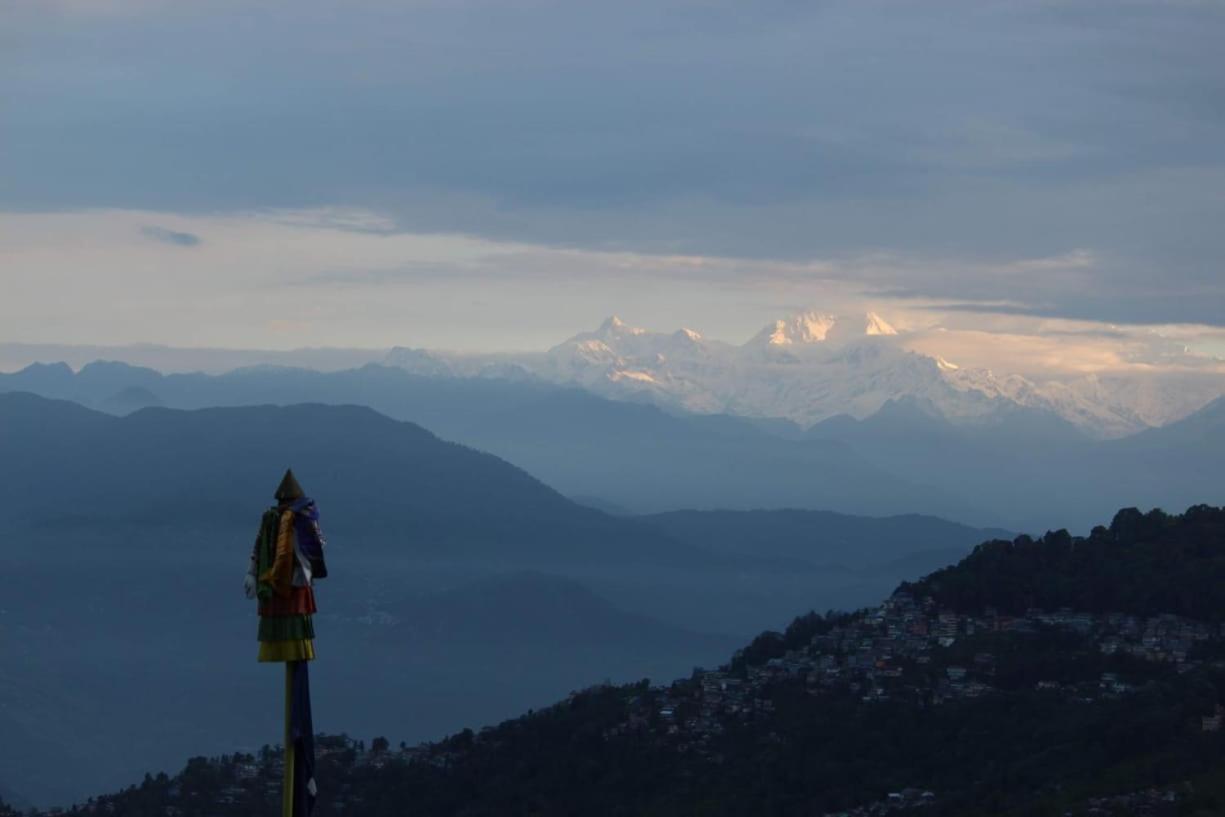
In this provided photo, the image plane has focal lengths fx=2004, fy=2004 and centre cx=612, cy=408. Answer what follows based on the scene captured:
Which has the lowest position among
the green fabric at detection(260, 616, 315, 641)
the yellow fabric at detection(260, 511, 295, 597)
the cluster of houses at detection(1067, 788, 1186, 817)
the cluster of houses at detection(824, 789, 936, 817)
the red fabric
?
the cluster of houses at detection(824, 789, 936, 817)

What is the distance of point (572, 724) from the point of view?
7815 inches

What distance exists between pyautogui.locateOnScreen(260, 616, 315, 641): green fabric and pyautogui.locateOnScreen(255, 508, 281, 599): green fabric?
497 mm

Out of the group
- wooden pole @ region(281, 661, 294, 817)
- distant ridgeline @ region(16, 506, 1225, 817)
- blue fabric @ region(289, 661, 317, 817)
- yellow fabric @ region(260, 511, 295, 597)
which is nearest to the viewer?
yellow fabric @ region(260, 511, 295, 597)

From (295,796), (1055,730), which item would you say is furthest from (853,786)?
(295,796)

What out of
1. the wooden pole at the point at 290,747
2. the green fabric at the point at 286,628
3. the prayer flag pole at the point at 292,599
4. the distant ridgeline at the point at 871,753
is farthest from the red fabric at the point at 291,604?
the distant ridgeline at the point at 871,753

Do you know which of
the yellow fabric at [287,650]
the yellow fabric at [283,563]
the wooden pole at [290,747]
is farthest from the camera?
the wooden pole at [290,747]

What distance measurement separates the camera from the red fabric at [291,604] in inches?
1437

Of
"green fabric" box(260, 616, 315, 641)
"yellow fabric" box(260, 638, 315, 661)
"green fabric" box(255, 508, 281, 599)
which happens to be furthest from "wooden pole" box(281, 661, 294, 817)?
"green fabric" box(255, 508, 281, 599)

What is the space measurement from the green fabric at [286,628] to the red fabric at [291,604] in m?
0.10

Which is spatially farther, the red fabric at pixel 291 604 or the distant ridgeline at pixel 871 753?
the distant ridgeline at pixel 871 753

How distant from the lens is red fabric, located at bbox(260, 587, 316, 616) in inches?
1437

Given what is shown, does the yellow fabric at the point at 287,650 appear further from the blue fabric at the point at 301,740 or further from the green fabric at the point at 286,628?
the blue fabric at the point at 301,740

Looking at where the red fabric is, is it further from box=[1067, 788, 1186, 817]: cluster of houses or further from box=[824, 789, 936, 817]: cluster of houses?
box=[824, 789, 936, 817]: cluster of houses

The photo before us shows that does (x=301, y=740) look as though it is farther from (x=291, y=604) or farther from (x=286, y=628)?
(x=291, y=604)
